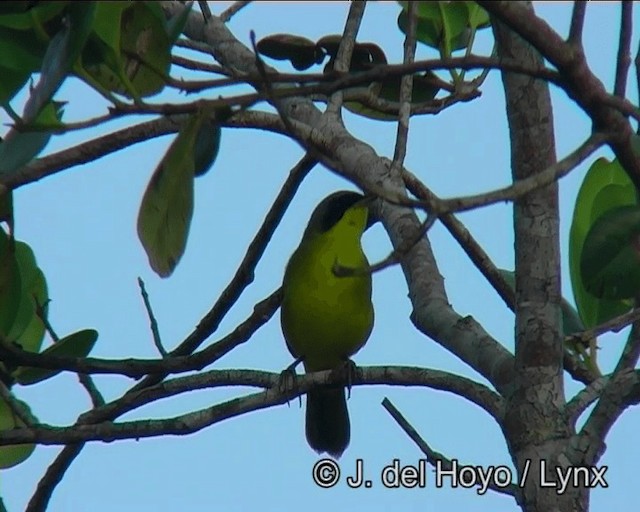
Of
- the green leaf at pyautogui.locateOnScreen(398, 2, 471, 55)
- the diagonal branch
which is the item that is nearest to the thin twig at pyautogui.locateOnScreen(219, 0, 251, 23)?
the diagonal branch

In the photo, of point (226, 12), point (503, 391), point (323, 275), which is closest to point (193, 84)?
point (503, 391)

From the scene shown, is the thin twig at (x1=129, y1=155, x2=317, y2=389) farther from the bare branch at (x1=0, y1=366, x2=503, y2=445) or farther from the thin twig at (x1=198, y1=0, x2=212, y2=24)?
the thin twig at (x1=198, y1=0, x2=212, y2=24)

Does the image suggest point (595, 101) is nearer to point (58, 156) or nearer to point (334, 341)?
point (58, 156)

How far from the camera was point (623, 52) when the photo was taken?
1979 mm

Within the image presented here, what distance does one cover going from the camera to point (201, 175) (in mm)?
2535

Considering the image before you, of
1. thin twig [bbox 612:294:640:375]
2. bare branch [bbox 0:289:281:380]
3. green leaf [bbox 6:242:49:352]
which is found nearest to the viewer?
thin twig [bbox 612:294:640:375]

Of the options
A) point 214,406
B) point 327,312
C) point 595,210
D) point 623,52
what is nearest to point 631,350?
point 595,210

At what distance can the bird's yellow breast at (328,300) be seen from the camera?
4.09m

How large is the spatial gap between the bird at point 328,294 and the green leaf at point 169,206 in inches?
77.2

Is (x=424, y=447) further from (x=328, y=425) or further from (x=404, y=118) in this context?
(x=328, y=425)

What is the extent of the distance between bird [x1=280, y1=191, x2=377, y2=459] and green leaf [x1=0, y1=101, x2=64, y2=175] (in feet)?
6.72

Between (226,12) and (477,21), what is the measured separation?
90 cm

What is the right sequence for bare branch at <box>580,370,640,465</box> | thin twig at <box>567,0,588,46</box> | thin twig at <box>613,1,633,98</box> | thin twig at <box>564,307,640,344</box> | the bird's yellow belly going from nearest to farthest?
thin twig at <box>567,0,588,46</box> → thin twig at <box>613,1,633,98</box> → bare branch at <box>580,370,640,465</box> → thin twig at <box>564,307,640,344</box> → the bird's yellow belly

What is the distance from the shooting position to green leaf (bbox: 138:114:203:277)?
1947mm
